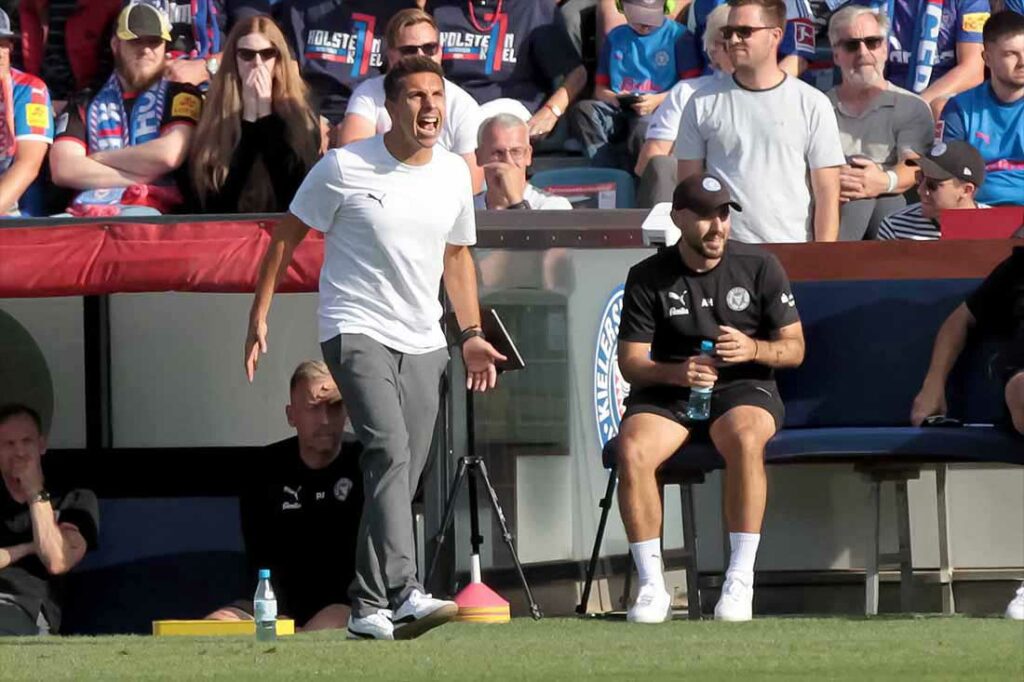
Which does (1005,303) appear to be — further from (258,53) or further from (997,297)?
(258,53)

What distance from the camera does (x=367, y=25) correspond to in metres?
11.1

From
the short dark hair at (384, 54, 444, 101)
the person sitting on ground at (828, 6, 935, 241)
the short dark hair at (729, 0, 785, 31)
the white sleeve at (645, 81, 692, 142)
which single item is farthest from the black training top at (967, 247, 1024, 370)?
the short dark hair at (384, 54, 444, 101)

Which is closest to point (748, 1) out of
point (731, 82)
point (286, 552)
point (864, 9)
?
point (731, 82)

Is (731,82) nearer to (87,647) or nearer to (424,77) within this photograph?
(424,77)

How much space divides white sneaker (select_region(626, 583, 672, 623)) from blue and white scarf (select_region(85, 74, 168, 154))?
4.04 metres

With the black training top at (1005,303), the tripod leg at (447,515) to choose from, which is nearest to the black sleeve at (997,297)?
the black training top at (1005,303)

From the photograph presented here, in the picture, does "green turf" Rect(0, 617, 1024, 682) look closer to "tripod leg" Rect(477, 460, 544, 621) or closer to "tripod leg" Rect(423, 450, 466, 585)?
"tripod leg" Rect(477, 460, 544, 621)

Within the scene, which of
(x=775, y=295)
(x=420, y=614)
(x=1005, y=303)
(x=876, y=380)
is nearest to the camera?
(x=420, y=614)

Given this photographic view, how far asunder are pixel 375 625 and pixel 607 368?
2.46 metres

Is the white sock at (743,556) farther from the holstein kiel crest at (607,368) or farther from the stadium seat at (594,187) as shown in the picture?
the stadium seat at (594,187)

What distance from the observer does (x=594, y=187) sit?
10.3 metres

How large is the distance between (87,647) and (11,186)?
3.68 m

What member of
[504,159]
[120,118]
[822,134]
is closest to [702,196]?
[822,134]

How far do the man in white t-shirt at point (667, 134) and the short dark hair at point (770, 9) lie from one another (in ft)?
1.61
